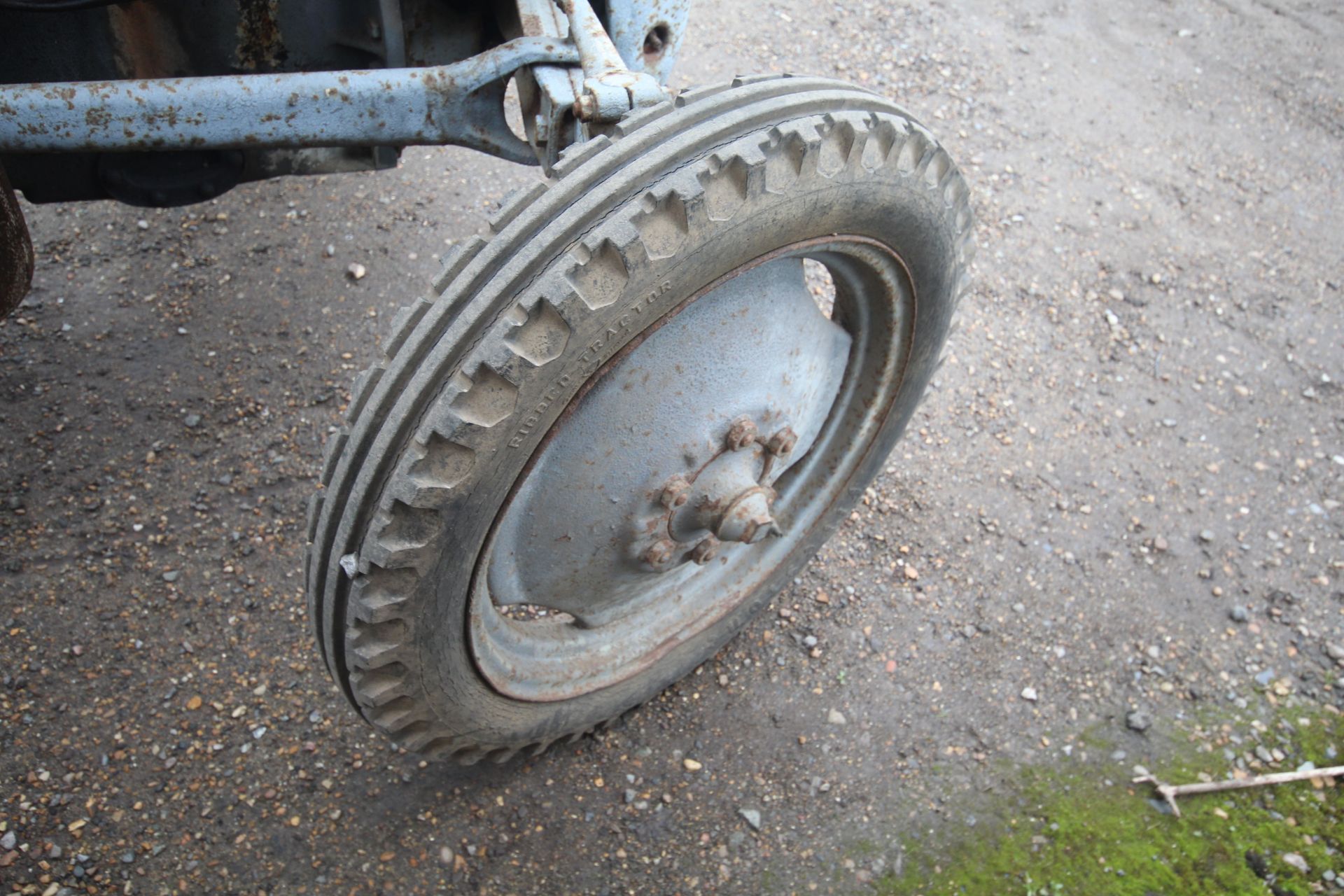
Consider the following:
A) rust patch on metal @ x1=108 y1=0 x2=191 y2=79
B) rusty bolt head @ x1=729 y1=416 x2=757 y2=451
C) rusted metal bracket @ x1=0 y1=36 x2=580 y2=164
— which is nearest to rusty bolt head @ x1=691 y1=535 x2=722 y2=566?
rusty bolt head @ x1=729 y1=416 x2=757 y2=451

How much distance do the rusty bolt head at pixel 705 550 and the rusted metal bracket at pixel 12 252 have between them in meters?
1.30

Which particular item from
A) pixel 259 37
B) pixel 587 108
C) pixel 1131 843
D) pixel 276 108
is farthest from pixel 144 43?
pixel 1131 843

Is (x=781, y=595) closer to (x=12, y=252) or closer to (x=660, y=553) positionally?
(x=660, y=553)

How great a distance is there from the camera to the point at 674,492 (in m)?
1.91

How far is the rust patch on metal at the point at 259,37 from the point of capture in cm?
208

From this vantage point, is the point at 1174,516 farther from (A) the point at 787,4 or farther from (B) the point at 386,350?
(A) the point at 787,4

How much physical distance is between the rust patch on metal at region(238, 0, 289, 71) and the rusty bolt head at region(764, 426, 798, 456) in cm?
132

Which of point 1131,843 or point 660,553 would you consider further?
point 1131,843

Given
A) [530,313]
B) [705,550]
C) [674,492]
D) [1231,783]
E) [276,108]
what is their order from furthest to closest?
[1231,783]
[705,550]
[674,492]
[276,108]
[530,313]

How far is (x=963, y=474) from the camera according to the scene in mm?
2967

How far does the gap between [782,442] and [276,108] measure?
1.11 m

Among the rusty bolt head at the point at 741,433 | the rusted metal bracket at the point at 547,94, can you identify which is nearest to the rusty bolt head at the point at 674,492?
the rusty bolt head at the point at 741,433

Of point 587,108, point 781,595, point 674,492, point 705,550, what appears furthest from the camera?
point 781,595

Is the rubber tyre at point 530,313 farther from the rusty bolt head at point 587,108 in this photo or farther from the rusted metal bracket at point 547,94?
the rusted metal bracket at point 547,94
